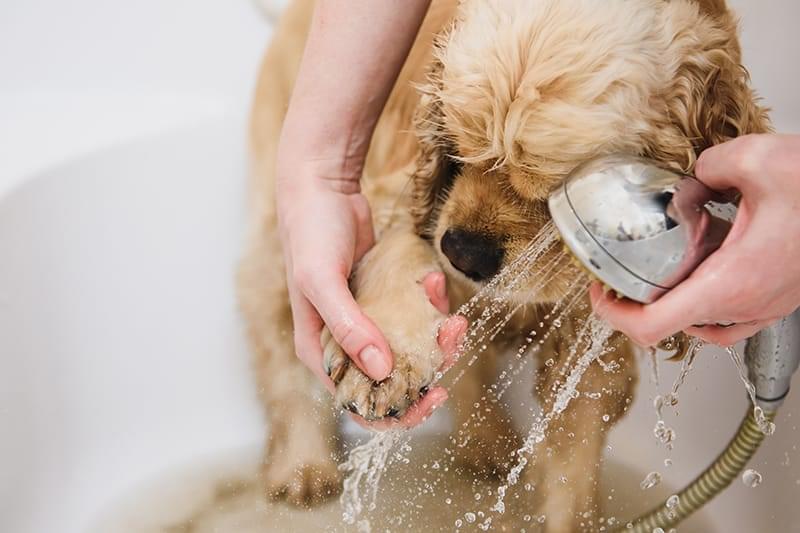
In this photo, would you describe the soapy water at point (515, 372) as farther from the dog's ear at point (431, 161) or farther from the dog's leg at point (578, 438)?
the dog's ear at point (431, 161)

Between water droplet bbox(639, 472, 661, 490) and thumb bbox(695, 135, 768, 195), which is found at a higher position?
thumb bbox(695, 135, 768, 195)

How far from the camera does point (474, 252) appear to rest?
99 centimetres

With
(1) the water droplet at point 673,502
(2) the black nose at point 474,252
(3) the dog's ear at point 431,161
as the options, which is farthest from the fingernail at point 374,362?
(1) the water droplet at point 673,502

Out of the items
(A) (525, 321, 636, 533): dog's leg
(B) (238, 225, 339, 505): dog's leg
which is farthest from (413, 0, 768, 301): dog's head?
(B) (238, 225, 339, 505): dog's leg

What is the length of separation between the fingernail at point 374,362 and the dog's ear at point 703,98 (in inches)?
15.1

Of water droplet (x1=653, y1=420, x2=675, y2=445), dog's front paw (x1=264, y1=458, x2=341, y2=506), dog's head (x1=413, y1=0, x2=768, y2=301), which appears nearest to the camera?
dog's head (x1=413, y1=0, x2=768, y2=301)

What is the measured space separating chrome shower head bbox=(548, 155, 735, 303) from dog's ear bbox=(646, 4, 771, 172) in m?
0.21

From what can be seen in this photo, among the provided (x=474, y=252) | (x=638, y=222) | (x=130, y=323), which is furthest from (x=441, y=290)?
(x=130, y=323)

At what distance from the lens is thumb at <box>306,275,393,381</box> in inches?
36.7

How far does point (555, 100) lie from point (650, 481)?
2.57 feet

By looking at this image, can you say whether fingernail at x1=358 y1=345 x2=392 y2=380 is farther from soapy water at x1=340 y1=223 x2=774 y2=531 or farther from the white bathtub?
the white bathtub

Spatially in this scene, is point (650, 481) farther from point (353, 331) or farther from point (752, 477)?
point (353, 331)

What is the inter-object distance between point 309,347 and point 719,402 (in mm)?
684

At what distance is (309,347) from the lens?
3.53 ft
